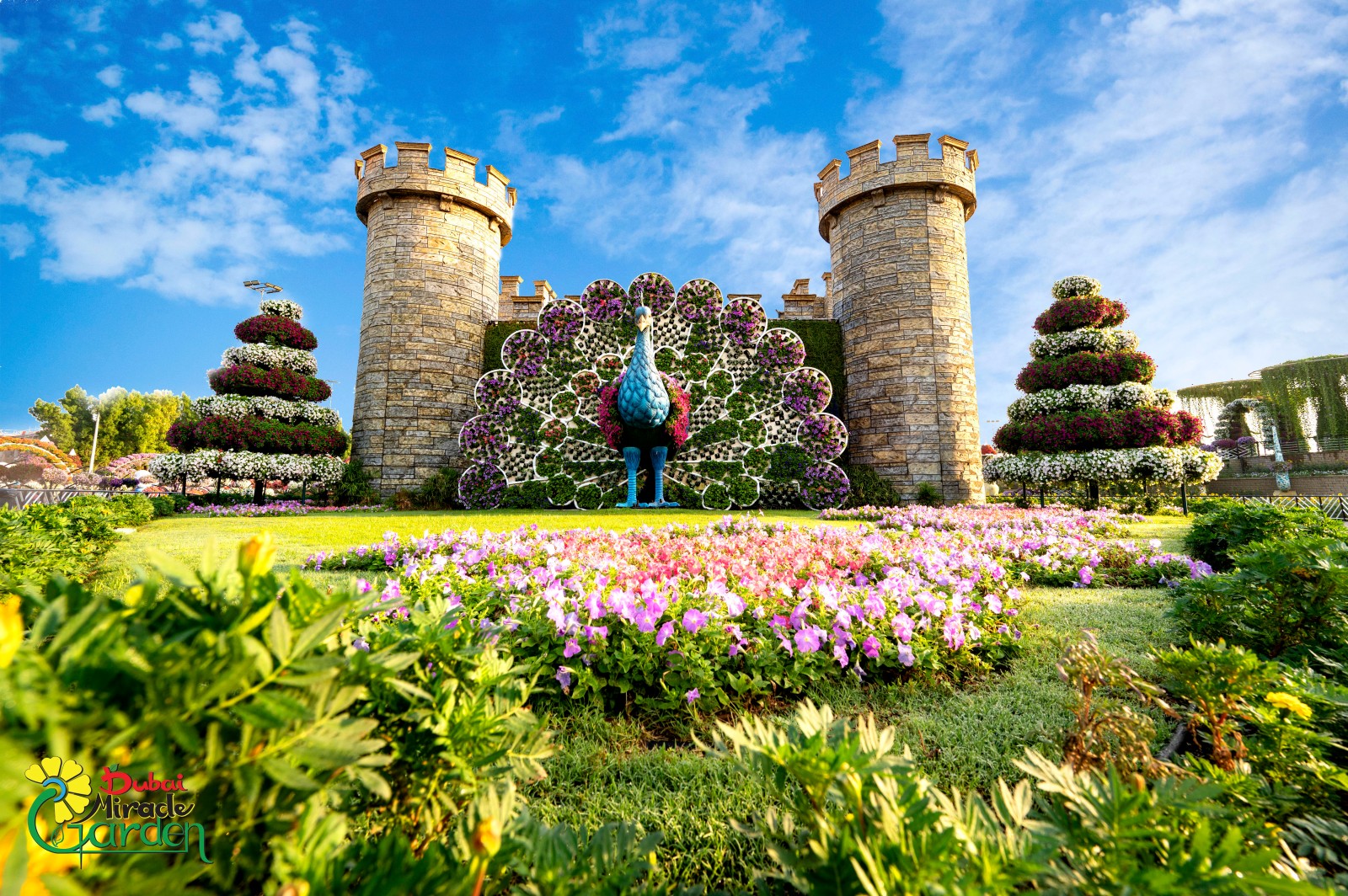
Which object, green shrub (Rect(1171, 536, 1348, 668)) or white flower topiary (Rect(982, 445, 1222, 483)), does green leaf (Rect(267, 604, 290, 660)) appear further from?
white flower topiary (Rect(982, 445, 1222, 483))

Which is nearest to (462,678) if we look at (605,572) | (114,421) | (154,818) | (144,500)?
(154,818)

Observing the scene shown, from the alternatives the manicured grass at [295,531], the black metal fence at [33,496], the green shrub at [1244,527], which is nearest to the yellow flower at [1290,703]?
the green shrub at [1244,527]

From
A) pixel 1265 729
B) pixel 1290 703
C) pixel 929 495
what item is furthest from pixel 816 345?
pixel 1290 703

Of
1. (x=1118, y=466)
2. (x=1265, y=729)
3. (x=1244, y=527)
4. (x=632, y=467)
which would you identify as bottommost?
(x=1265, y=729)

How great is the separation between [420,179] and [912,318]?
12.0m

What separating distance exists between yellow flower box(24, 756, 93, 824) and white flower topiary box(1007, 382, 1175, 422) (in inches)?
570

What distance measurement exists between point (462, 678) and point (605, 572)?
2.00 meters

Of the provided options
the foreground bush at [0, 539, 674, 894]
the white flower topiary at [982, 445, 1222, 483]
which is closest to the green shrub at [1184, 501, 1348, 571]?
the foreground bush at [0, 539, 674, 894]

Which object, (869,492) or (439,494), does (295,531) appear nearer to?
(439,494)

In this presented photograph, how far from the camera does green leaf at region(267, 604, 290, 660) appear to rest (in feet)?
2.11

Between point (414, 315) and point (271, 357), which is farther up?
point (414, 315)

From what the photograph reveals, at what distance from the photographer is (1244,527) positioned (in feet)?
15.0

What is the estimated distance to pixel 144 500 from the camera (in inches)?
332

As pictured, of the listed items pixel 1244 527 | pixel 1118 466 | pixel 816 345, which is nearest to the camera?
pixel 1244 527
